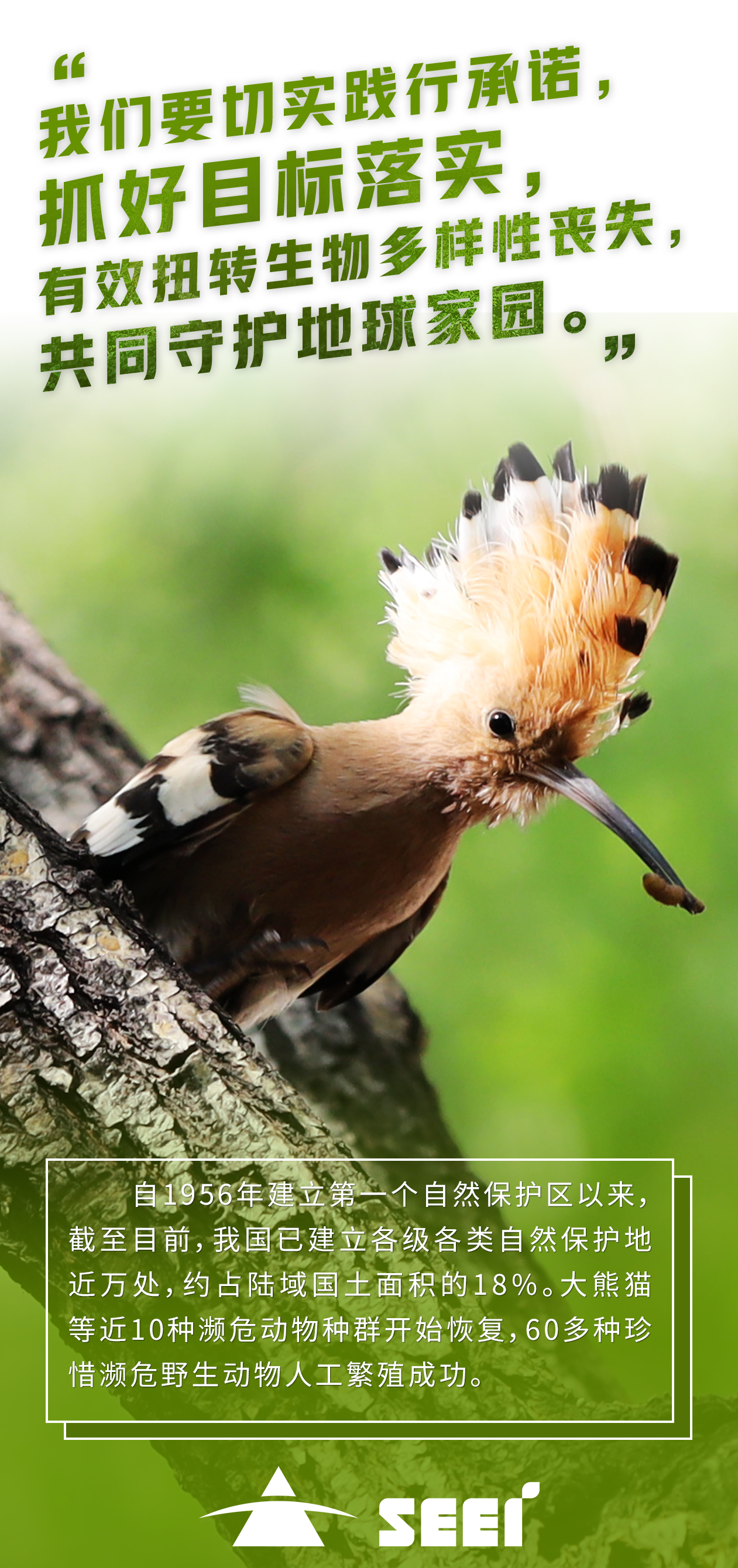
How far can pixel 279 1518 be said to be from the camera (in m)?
1.56

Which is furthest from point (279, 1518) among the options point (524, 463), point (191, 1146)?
point (524, 463)

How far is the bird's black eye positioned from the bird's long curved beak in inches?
2.5

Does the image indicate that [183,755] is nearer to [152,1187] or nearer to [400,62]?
[152,1187]

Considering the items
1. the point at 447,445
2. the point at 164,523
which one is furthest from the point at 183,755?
the point at 447,445

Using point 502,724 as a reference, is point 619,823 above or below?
below

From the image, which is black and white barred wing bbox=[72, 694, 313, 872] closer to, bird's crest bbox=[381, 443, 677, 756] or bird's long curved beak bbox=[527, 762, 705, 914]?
bird's crest bbox=[381, 443, 677, 756]

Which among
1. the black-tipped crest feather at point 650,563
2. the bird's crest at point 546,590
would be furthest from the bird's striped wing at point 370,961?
the black-tipped crest feather at point 650,563

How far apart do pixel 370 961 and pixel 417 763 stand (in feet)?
1.15

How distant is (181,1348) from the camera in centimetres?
160

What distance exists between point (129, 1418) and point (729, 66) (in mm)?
2060

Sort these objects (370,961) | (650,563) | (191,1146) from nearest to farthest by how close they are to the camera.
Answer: (191,1146), (650,563), (370,961)

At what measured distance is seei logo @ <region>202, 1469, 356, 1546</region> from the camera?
155cm

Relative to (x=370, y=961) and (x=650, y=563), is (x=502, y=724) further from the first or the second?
(x=370, y=961)

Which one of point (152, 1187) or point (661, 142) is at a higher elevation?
point (661, 142)
